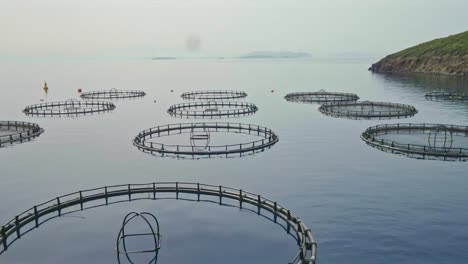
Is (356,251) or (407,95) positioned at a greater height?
(407,95)

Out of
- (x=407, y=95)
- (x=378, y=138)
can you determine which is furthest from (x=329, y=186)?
(x=407, y=95)

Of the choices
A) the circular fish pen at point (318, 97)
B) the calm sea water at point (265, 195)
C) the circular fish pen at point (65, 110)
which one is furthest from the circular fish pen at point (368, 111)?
the circular fish pen at point (65, 110)

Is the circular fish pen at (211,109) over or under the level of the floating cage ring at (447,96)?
under

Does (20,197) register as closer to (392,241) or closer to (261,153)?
(261,153)

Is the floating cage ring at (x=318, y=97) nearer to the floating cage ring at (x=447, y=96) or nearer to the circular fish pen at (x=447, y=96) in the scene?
the floating cage ring at (x=447, y=96)

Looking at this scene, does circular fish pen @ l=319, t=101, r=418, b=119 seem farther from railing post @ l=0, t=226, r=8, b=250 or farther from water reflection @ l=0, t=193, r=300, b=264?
railing post @ l=0, t=226, r=8, b=250

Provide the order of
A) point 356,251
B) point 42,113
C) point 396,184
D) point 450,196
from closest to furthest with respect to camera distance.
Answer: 1. point 356,251
2. point 450,196
3. point 396,184
4. point 42,113
